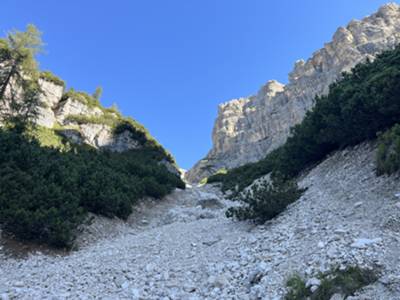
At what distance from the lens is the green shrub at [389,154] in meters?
9.02

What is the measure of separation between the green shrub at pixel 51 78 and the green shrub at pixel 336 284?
49637mm

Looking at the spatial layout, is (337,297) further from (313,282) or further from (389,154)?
(389,154)

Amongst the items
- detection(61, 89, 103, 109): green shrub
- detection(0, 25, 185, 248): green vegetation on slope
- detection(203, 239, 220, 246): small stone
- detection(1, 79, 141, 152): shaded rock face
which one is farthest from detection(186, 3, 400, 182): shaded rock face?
detection(203, 239, 220, 246): small stone

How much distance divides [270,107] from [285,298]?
9061cm

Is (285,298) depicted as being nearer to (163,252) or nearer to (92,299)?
(92,299)

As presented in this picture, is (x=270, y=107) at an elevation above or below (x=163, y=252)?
above

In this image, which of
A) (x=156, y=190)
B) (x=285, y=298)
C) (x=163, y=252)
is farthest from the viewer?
(x=156, y=190)

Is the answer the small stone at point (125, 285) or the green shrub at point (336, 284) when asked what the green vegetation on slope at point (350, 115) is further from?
the small stone at point (125, 285)

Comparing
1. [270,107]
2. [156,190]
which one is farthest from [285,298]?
[270,107]

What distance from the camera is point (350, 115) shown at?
1384 cm

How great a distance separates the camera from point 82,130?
41781 mm

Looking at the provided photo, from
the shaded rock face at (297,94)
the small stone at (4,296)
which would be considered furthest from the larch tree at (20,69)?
the shaded rock face at (297,94)

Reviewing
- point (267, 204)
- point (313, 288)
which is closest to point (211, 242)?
point (267, 204)

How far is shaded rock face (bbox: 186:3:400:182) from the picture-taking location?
7812 centimetres
